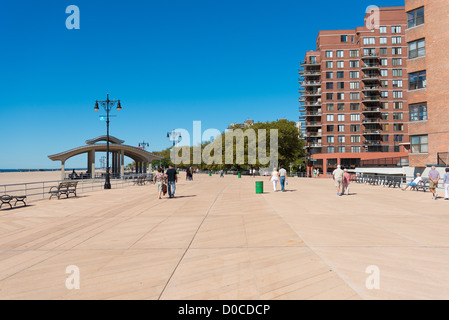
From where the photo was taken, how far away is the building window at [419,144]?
2623cm

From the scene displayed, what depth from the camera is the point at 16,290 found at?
449cm

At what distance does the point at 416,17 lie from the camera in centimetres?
2638

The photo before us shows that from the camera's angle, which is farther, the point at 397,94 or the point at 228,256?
the point at 397,94

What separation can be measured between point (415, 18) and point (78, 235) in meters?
30.2

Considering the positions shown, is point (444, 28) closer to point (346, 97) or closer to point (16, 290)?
point (16, 290)

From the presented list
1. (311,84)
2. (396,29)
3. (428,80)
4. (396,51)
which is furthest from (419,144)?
(396,29)

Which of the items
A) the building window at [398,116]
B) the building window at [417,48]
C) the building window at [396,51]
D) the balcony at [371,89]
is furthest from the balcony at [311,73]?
the building window at [417,48]

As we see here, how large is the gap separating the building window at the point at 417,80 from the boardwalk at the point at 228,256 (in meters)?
19.4

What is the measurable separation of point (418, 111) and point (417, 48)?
5223mm

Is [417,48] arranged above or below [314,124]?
above

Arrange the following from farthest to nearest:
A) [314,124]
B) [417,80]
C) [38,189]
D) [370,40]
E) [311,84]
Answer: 1. [311,84]
2. [314,124]
3. [370,40]
4. [38,189]
5. [417,80]

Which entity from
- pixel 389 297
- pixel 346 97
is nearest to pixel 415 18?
pixel 389 297

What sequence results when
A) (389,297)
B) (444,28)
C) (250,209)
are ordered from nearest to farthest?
(389,297) → (250,209) → (444,28)

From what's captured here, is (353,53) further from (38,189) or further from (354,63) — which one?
(38,189)
